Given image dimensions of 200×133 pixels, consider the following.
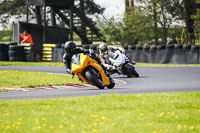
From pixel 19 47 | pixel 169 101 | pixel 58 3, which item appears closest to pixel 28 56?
pixel 19 47

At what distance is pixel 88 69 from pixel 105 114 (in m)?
4.86

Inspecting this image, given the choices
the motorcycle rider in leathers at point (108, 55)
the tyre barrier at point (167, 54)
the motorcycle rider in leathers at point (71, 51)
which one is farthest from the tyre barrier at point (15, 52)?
the motorcycle rider in leathers at point (71, 51)

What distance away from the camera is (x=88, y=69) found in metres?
13.4

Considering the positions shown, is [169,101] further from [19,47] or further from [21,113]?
[19,47]

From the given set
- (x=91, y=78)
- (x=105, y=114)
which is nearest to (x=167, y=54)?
(x=91, y=78)

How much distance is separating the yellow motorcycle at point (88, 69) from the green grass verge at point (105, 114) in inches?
87.7

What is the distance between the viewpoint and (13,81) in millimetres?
16500

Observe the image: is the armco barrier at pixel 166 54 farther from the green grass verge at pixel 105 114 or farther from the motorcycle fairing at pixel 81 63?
the green grass verge at pixel 105 114

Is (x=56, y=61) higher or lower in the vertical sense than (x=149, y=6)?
lower

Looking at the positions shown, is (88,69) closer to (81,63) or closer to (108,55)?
(81,63)

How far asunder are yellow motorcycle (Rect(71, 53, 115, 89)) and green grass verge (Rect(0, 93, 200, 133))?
2.23 meters

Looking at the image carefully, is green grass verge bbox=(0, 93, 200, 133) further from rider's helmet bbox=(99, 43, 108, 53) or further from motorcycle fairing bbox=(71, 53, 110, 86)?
rider's helmet bbox=(99, 43, 108, 53)

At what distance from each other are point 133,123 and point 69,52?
6175mm

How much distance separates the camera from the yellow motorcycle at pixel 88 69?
13.2 metres
